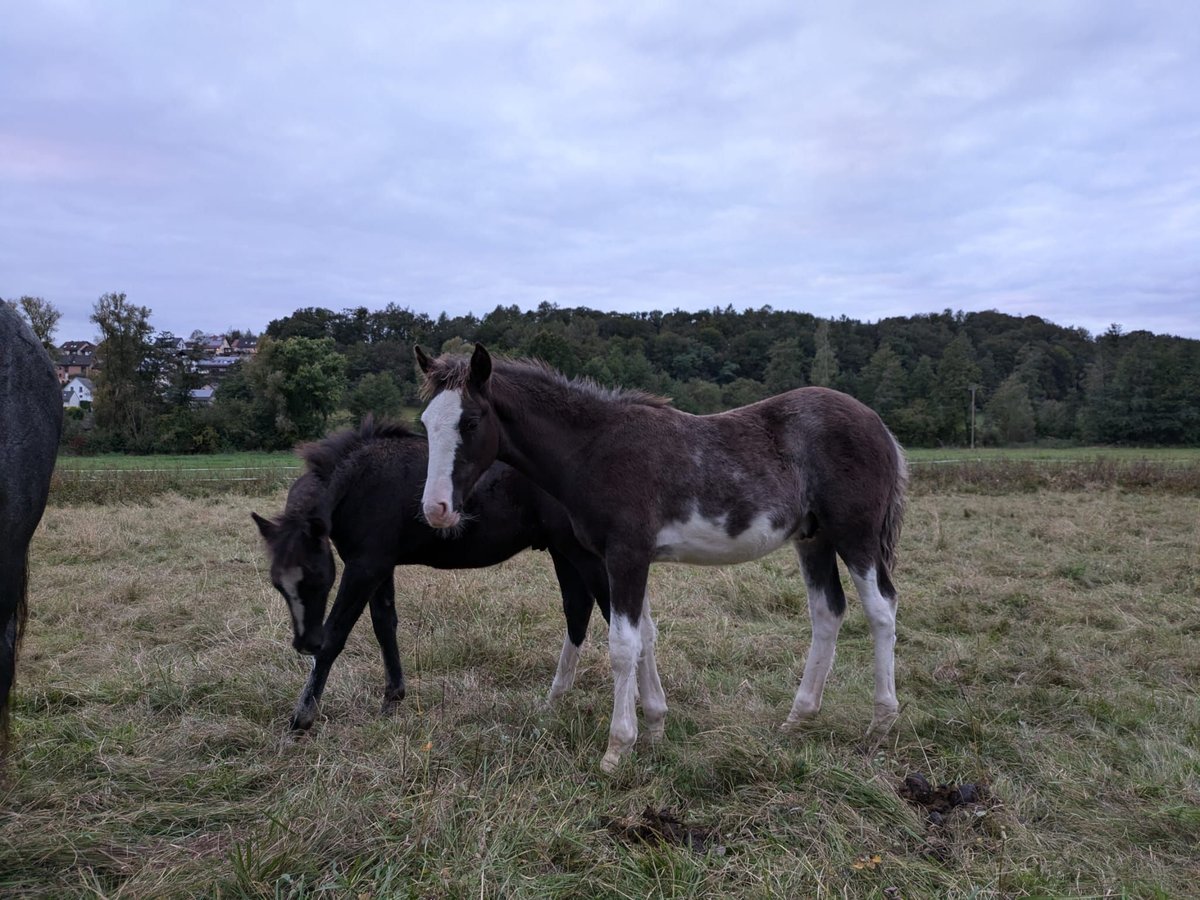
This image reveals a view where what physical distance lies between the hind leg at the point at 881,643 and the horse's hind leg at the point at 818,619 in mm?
215

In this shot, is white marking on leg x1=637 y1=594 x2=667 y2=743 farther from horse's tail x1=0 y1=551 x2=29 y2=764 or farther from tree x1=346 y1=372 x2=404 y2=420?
tree x1=346 y1=372 x2=404 y2=420

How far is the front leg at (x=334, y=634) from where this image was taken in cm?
445

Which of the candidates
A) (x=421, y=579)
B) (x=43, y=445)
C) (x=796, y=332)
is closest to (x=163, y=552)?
(x=421, y=579)

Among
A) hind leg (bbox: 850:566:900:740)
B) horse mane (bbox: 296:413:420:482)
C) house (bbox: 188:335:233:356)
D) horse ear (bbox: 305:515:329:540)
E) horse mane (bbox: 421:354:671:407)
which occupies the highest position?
house (bbox: 188:335:233:356)

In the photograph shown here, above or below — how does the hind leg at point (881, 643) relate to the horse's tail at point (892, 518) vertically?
below

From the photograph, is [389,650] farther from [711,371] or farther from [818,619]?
[711,371]

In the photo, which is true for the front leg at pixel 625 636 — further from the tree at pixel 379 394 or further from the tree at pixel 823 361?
the tree at pixel 823 361

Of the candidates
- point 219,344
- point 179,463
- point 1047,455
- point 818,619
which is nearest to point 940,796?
point 818,619

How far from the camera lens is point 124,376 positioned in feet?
142

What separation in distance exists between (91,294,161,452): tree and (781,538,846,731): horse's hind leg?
44819mm

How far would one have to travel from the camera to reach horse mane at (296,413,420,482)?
493 cm

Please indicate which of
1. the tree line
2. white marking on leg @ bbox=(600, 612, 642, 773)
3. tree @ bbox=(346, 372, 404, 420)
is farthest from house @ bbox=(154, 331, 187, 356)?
white marking on leg @ bbox=(600, 612, 642, 773)

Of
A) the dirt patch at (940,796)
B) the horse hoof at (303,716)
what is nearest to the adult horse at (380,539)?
the horse hoof at (303,716)

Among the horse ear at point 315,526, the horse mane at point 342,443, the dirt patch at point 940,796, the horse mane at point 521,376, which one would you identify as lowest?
the dirt patch at point 940,796
